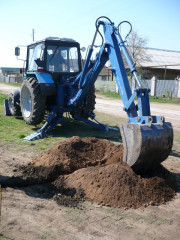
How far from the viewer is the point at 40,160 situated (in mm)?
5348

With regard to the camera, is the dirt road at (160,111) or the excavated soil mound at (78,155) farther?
the dirt road at (160,111)

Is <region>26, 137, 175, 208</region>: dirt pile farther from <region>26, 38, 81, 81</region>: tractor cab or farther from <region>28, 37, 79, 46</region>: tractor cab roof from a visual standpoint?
<region>28, 37, 79, 46</region>: tractor cab roof

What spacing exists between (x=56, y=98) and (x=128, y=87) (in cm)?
349

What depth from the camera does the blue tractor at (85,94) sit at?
4.32 metres

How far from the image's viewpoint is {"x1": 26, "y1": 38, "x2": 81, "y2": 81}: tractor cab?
324 inches

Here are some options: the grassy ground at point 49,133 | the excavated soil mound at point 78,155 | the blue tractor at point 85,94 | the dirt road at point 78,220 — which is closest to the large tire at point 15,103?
the blue tractor at point 85,94

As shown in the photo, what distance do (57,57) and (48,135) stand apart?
2.49 metres

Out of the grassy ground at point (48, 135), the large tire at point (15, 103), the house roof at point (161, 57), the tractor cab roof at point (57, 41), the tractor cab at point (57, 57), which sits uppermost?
the house roof at point (161, 57)

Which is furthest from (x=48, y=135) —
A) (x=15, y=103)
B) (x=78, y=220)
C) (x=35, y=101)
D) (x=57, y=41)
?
(x=78, y=220)

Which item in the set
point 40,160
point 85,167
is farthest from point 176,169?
point 40,160

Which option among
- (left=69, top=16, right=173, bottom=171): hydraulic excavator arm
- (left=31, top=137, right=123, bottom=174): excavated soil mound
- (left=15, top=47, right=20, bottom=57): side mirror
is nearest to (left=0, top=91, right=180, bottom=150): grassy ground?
(left=31, top=137, right=123, bottom=174): excavated soil mound

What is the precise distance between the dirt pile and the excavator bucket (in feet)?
0.62

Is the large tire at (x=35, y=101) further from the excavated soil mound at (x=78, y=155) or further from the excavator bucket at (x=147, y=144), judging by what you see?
the excavator bucket at (x=147, y=144)

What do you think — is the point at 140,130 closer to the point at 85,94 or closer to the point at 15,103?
the point at 85,94
